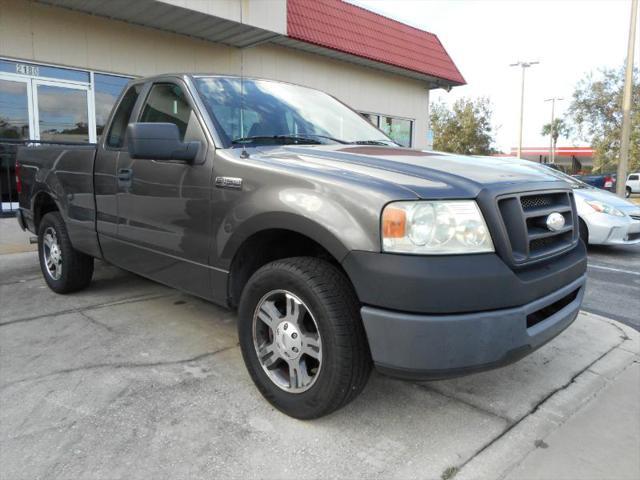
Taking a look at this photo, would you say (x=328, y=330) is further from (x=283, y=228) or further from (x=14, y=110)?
(x=14, y=110)

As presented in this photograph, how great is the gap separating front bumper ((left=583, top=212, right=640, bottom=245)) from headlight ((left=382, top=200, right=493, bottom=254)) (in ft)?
20.9

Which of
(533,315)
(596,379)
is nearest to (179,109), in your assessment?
(533,315)

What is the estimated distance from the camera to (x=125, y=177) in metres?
3.61

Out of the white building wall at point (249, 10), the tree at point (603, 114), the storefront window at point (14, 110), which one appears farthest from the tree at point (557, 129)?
the storefront window at point (14, 110)

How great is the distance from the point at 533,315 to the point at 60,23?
950 cm

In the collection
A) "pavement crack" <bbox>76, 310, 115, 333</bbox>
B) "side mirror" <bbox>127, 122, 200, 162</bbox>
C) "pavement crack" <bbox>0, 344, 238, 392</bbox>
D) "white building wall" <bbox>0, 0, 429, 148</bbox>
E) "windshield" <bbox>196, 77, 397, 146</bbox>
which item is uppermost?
"white building wall" <bbox>0, 0, 429, 148</bbox>

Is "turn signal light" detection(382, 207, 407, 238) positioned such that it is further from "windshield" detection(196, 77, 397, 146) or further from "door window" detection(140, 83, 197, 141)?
"door window" detection(140, 83, 197, 141)

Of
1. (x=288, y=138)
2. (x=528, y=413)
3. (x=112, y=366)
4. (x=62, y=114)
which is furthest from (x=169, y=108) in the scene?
(x=62, y=114)

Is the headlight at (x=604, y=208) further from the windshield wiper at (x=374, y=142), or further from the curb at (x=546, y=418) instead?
the windshield wiper at (x=374, y=142)

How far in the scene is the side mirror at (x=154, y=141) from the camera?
278cm

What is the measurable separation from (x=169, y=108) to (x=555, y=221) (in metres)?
2.55

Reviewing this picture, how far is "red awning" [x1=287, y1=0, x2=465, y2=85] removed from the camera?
12.2 m

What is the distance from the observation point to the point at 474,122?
117 feet

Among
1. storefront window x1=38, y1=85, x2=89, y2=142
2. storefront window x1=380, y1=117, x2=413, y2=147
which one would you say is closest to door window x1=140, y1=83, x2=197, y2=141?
storefront window x1=38, y1=85, x2=89, y2=142
